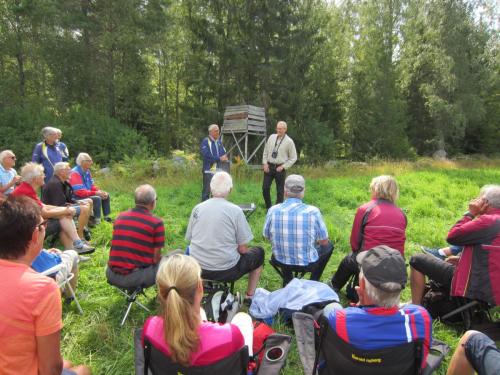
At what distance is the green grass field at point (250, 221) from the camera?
3053 millimetres

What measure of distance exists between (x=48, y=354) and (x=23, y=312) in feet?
0.88

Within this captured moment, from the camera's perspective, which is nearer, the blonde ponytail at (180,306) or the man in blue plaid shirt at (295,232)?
the blonde ponytail at (180,306)

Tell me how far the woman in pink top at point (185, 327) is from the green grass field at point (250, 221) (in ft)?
4.07

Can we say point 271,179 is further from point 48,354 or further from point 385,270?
point 48,354

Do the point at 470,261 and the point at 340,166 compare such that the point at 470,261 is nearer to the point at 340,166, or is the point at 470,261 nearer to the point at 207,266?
the point at 207,266

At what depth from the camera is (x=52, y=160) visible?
643cm

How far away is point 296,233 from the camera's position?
3.58 metres

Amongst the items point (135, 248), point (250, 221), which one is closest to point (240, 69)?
point (250, 221)

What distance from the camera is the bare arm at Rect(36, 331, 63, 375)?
5.79ft

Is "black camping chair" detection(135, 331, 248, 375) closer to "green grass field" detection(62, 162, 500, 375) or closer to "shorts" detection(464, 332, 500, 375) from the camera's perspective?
"green grass field" detection(62, 162, 500, 375)

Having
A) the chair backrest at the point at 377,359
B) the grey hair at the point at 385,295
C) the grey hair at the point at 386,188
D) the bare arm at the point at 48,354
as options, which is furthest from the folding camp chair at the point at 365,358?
the grey hair at the point at 386,188

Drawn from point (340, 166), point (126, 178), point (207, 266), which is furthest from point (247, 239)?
point (340, 166)

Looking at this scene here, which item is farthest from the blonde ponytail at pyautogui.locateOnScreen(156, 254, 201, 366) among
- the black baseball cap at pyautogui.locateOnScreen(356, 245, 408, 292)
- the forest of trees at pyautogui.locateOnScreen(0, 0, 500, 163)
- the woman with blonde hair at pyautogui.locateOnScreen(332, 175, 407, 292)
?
the forest of trees at pyautogui.locateOnScreen(0, 0, 500, 163)

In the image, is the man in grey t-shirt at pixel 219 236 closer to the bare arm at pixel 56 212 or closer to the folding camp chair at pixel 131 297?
the folding camp chair at pixel 131 297
